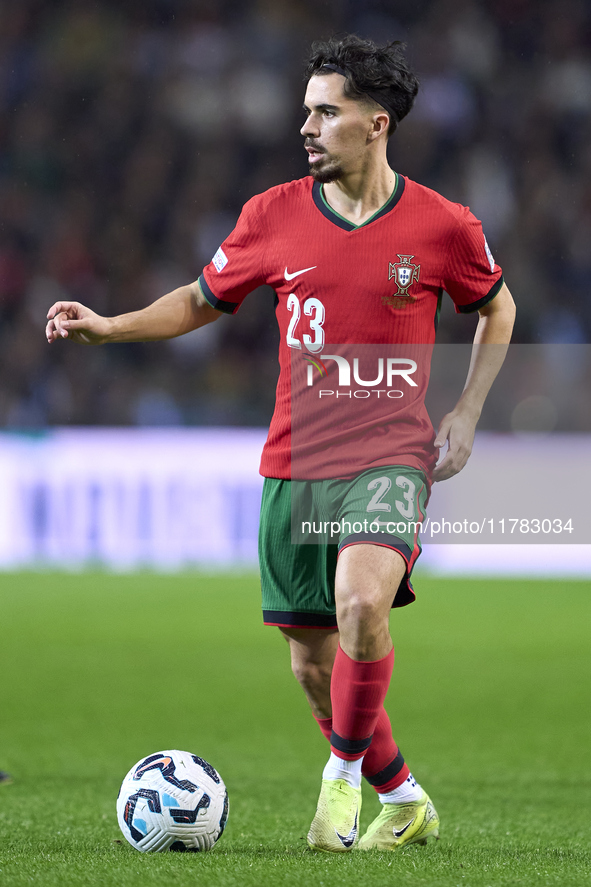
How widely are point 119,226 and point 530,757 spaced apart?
901cm

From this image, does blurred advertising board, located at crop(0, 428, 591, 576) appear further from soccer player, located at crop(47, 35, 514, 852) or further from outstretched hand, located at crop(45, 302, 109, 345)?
outstretched hand, located at crop(45, 302, 109, 345)

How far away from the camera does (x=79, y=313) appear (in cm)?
329

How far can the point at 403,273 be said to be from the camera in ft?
10.7

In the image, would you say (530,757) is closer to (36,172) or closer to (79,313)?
(79,313)

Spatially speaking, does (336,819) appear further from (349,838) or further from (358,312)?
(358,312)

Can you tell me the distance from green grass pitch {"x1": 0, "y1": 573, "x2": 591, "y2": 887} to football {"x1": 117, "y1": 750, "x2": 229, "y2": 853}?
76 mm

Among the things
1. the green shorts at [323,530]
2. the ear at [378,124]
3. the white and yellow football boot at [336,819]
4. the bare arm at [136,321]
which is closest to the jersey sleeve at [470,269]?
the ear at [378,124]

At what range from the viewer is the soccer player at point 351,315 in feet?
10.5

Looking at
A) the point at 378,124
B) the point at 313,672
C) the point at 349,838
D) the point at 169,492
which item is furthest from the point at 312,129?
the point at 169,492

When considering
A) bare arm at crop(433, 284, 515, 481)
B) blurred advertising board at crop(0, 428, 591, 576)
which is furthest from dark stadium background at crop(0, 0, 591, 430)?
bare arm at crop(433, 284, 515, 481)

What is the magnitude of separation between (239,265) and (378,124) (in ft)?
1.81

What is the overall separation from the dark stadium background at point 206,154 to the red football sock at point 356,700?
788 centimetres

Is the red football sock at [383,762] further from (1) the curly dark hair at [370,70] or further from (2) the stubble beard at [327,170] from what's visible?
(1) the curly dark hair at [370,70]

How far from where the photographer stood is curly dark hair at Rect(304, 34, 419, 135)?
Answer: 3.28 m
